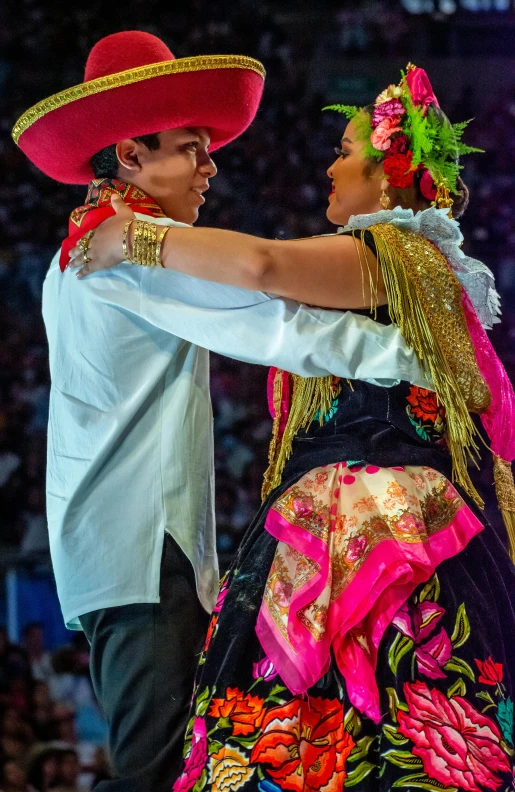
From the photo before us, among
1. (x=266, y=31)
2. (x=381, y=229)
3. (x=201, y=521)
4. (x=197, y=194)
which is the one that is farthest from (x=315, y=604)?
(x=266, y=31)

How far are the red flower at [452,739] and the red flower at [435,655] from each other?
25mm

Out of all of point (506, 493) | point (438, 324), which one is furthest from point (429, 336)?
point (506, 493)

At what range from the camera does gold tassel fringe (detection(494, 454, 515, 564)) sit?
66.8 inches

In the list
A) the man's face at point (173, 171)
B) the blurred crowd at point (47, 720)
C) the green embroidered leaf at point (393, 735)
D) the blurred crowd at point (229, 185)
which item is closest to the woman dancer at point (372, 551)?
the green embroidered leaf at point (393, 735)

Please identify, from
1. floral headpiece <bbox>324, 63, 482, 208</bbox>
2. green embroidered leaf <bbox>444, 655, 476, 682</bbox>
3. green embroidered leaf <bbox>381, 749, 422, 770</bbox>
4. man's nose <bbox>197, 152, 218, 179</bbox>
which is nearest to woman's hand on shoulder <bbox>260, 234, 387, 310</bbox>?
floral headpiece <bbox>324, 63, 482, 208</bbox>

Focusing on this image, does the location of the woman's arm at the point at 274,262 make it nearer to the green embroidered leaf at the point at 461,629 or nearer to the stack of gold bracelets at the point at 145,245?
the stack of gold bracelets at the point at 145,245

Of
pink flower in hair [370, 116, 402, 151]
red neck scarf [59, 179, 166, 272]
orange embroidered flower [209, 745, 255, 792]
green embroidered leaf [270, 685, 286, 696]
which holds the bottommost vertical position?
orange embroidered flower [209, 745, 255, 792]

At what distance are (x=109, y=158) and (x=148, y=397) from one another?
48 cm

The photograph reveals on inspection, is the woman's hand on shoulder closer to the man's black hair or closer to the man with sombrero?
the man with sombrero

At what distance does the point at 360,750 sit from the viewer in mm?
1360

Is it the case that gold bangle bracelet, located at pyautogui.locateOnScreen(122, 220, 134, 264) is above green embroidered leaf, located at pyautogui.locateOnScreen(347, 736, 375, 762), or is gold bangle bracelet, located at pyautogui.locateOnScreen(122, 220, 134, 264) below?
above

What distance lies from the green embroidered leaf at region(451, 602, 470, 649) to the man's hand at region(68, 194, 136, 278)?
0.77 metres

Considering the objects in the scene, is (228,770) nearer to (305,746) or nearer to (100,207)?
(305,746)

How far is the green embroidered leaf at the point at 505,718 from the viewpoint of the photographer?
1411mm
